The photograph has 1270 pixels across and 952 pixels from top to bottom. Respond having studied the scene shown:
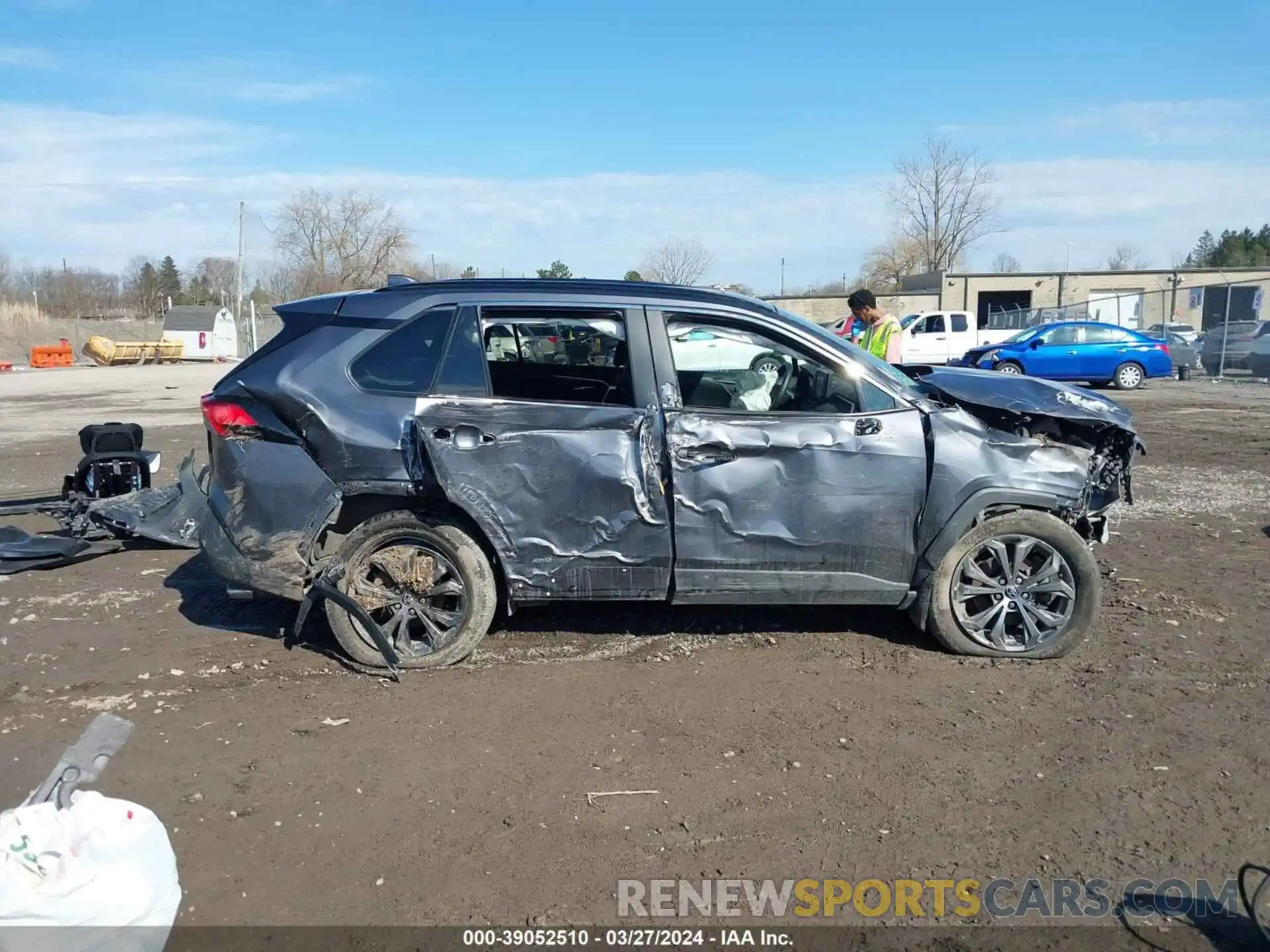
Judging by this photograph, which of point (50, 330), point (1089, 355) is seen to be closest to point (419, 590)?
point (1089, 355)

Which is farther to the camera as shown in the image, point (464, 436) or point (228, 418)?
point (228, 418)

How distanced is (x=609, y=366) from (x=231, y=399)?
189 cm

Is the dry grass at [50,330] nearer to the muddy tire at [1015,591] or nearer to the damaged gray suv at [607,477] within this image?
the damaged gray suv at [607,477]

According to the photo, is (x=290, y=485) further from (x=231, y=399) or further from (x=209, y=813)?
(x=209, y=813)

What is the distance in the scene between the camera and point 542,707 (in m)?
4.23

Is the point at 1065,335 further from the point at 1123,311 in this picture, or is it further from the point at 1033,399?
the point at 1123,311

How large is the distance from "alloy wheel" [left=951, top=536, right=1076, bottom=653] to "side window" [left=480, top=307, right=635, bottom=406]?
1927mm

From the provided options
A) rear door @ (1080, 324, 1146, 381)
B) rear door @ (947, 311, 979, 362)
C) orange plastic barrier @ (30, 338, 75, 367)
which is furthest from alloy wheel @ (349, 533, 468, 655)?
orange plastic barrier @ (30, 338, 75, 367)

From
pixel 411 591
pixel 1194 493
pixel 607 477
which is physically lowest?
pixel 1194 493

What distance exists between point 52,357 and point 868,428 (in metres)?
46.0

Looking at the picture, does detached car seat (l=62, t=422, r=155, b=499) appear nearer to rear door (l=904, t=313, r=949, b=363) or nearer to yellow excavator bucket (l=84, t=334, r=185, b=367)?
rear door (l=904, t=313, r=949, b=363)

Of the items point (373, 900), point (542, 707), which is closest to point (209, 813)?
point (373, 900)

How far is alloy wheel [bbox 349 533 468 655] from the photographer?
181 inches

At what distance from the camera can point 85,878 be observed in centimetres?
238
